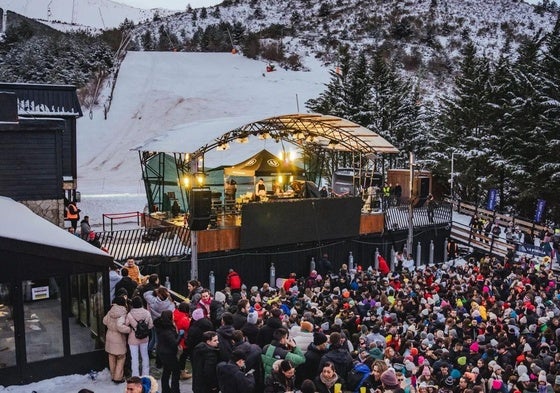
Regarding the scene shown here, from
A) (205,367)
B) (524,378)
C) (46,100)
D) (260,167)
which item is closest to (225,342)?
(205,367)

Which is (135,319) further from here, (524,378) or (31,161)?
(31,161)

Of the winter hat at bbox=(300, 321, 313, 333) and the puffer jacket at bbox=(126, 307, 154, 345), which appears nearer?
the winter hat at bbox=(300, 321, 313, 333)

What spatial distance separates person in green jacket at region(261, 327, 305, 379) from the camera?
694 cm

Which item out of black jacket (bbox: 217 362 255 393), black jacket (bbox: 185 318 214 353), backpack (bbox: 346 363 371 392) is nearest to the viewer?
black jacket (bbox: 217 362 255 393)

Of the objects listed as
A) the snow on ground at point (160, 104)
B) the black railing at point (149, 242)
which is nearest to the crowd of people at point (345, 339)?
the black railing at point (149, 242)

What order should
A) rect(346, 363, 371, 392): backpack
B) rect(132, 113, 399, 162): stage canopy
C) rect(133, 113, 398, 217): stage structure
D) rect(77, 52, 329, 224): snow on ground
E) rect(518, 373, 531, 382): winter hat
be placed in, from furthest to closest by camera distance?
1. rect(77, 52, 329, 224): snow on ground
2. rect(133, 113, 398, 217): stage structure
3. rect(132, 113, 399, 162): stage canopy
4. rect(518, 373, 531, 382): winter hat
5. rect(346, 363, 371, 392): backpack

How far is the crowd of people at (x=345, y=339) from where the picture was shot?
7.04 meters

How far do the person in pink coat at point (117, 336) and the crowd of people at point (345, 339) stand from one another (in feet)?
0.05

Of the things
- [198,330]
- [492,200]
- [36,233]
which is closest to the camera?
[198,330]

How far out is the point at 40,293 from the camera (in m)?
8.77

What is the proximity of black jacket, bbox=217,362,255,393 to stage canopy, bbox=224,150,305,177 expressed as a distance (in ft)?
54.7

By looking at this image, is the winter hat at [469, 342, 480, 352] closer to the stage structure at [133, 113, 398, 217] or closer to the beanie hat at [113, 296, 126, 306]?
the beanie hat at [113, 296, 126, 306]

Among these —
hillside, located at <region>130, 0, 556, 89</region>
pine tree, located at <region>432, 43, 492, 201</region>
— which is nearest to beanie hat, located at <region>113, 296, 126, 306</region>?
pine tree, located at <region>432, 43, 492, 201</region>

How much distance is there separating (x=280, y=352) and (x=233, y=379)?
0.82m
